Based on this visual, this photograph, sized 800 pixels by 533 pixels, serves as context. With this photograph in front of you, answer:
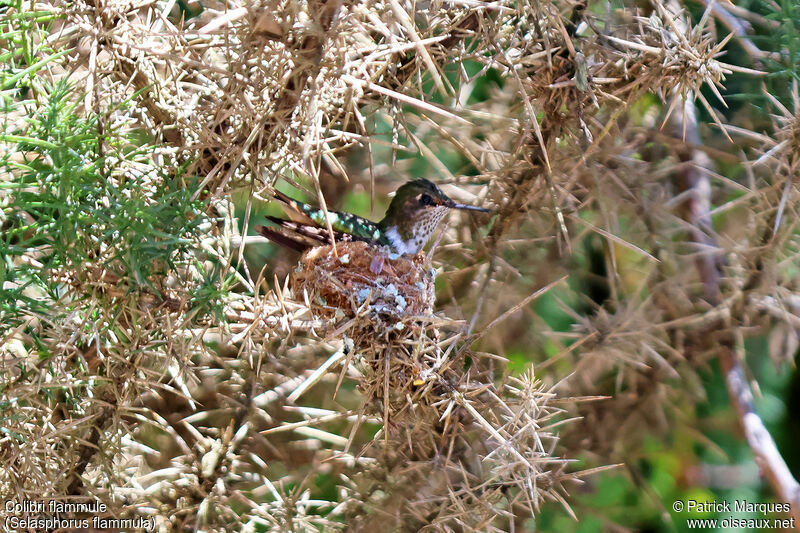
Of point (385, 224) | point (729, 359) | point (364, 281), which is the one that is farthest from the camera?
point (385, 224)

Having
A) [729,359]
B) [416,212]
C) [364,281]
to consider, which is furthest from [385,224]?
[729,359]

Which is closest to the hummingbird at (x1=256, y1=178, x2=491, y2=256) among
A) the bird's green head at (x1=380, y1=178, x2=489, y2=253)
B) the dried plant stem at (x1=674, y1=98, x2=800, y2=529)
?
the bird's green head at (x1=380, y1=178, x2=489, y2=253)

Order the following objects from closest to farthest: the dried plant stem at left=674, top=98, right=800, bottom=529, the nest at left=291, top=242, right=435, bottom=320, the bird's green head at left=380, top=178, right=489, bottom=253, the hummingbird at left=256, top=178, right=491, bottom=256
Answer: the nest at left=291, top=242, right=435, bottom=320, the dried plant stem at left=674, top=98, right=800, bottom=529, the hummingbird at left=256, top=178, right=491, bottom=256, the bird's green head at left=380, top=178, right=489, bottom=253

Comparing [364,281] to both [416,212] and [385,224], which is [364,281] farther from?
[385,224]

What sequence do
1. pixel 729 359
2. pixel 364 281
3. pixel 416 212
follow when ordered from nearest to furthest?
pixel 364 281, pixel 729 359, pixel 416 212

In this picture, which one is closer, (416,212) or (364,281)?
(364,281)

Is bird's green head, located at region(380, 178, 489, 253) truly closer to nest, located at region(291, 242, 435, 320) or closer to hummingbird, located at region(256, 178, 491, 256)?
hummingbird, located at region(256, 178, 491, 256)

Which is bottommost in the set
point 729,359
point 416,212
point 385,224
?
point 729,359
